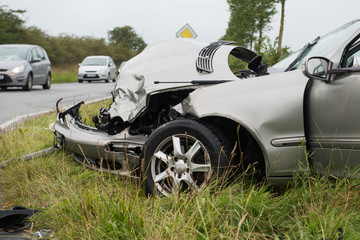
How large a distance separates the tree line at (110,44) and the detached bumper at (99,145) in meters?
10.7

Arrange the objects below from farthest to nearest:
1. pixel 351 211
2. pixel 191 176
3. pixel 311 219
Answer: pixel 191 176 → pixel 351 211 → pixel 311 219

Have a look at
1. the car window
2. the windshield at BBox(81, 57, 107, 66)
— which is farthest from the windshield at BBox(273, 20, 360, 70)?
the windshield at BBox(81, 57, 107, 66)

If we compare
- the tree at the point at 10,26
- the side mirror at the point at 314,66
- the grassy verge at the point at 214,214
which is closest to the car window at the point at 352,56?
the side mirror at the point at 314,66

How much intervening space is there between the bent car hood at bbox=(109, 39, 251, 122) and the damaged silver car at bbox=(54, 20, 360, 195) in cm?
1

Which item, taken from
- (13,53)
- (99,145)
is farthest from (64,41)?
(99,145)

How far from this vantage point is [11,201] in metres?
3.21

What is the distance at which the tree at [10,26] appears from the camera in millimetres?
37050

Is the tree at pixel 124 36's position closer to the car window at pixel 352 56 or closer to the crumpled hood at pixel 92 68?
the crumpled hood at pixel 92 68

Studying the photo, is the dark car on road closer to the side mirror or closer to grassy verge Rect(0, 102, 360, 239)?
grassy verge Rect(0, 102, 360, 239)

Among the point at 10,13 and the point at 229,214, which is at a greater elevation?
the point at 10,13

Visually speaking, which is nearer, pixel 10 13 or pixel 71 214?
pixel 71 214

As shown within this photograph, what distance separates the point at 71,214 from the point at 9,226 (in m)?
0.44

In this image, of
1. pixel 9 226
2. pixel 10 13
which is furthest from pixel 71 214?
pixel 10 13

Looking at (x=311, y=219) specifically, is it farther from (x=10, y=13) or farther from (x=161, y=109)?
(x=10, y=13)
